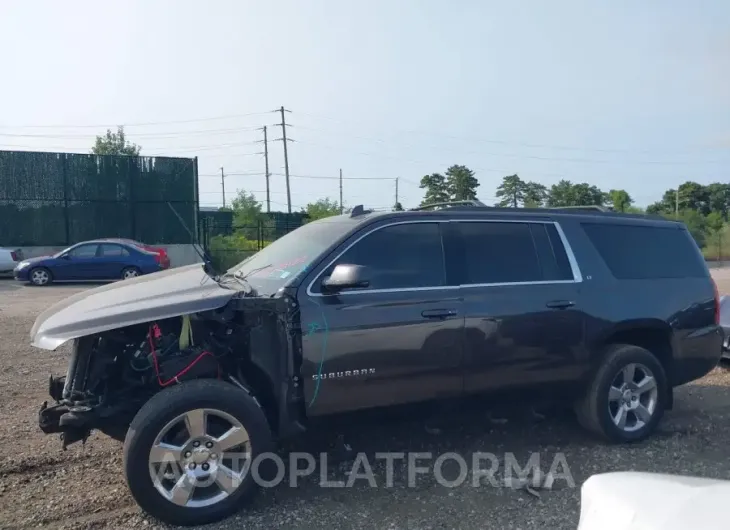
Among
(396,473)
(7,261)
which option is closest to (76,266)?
(7,261)

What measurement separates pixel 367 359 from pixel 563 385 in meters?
1.72

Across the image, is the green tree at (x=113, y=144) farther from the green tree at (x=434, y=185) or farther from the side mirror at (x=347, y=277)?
the side mirror at (x=347, y=277)

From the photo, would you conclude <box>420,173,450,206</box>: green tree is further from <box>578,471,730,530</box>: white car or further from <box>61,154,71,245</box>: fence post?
<box>578,471,730,530</box>: white car

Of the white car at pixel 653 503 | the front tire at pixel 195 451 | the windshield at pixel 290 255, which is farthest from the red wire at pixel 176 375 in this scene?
the white car at pixel 653 503

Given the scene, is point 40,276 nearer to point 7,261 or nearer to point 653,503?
point 7,261

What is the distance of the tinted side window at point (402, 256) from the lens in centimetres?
466

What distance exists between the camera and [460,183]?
1305 inches

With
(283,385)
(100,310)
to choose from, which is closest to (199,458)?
(283,385)

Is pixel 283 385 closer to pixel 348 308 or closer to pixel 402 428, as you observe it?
pixel 348 308

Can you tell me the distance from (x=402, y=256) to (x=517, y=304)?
37.0 inches

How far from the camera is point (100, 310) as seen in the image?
4195mm

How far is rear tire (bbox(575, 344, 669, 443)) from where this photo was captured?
535cm

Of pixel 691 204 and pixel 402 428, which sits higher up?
pixel 691 204

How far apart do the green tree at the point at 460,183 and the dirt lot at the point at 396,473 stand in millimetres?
25258
